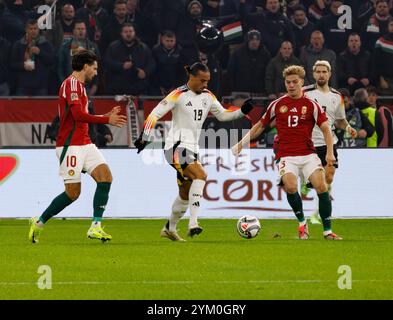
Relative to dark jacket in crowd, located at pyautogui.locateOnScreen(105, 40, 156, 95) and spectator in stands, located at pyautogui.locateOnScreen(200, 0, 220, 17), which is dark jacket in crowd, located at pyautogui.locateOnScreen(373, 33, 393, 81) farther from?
dark jacket in crowd, located at pyautogui.locateOnScreen(105, 40, 156, 95)

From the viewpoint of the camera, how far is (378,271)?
10.2m

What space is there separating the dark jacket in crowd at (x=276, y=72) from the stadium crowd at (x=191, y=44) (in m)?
0.02

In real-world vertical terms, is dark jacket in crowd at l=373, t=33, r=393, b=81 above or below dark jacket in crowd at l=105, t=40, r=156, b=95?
above

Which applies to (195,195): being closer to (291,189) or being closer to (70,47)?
(291,189)

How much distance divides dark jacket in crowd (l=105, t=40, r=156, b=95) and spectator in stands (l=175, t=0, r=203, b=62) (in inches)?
30.7

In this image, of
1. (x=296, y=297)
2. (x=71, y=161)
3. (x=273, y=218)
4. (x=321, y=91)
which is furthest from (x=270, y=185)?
(x=296, y=297)

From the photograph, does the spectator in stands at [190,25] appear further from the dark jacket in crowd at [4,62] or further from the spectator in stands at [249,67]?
the dark jacket in crowd at [4,62]

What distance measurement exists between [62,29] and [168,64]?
204 cm

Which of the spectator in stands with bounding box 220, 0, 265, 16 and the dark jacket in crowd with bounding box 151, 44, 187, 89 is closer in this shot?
the dark jacket in crowd with bounding box 151, 44, 187, 89

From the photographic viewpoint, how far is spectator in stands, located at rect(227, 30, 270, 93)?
21.3 metres

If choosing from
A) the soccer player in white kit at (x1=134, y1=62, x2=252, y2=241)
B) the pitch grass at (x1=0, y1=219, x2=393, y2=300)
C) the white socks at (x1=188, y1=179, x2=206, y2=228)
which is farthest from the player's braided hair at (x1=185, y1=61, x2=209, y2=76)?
the pitch grass at (x1=0, y1=219, x2=393, y2=300)

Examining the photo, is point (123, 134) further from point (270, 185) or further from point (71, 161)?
point (71, 161)

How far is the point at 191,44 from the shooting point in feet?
70.9

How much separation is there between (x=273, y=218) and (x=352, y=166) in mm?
1566
